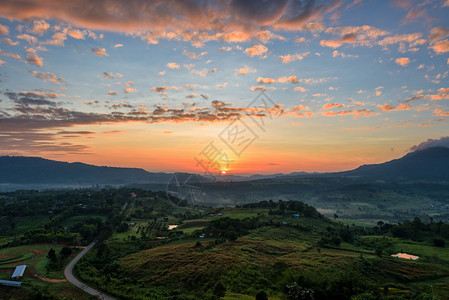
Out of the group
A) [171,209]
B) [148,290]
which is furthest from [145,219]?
[148,290]

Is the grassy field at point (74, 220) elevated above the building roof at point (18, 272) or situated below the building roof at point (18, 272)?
below

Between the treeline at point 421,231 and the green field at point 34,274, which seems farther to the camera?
the treeline at point 421,231

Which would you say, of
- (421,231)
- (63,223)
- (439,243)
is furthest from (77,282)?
(421,231)

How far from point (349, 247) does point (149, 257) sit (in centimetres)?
6784

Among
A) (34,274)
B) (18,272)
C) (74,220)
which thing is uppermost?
(18,272)

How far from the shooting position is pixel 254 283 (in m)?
46.8

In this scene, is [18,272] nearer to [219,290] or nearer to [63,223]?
[219,290]

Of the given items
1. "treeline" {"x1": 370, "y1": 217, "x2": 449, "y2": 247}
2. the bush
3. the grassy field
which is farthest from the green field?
"treeline" {"x1": 370, "y1": 217, "x2": 449, "y2": 247}

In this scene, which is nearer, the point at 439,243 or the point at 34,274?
the point at 34,274

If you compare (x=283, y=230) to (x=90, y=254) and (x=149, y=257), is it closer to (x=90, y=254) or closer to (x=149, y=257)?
(x=149, y=257)

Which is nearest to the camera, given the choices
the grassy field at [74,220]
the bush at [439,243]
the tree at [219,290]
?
the tree at [219,290]

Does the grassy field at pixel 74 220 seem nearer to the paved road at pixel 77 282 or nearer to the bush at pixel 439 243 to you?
the paved road at pixel 77 282

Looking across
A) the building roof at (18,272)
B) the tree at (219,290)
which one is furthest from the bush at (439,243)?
the building roof at (18,272)

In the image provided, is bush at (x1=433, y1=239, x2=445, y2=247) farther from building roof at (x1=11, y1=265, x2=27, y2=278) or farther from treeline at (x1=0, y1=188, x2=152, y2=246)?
treeline at (x1=0, y1=188, x2=152, y2=246)
